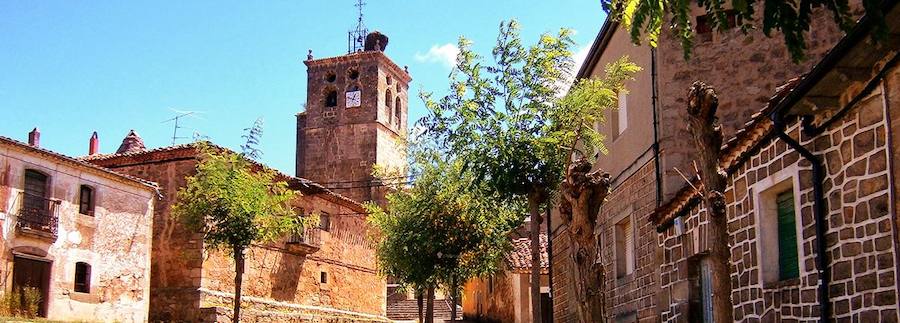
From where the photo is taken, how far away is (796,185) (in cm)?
945

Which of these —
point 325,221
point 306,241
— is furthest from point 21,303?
point 325,221

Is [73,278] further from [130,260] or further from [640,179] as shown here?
[640,179]

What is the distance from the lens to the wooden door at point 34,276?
73.0ft

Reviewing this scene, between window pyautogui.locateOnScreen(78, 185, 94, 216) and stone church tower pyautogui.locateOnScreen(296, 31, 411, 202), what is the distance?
24.6 m

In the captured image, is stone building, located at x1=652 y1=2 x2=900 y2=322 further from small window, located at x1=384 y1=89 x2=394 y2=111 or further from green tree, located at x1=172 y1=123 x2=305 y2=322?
small window, located at x1=384 y1=89 x2=394 y2=111

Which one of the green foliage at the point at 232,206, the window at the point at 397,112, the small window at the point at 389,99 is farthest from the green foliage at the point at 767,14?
the window at the point at 397,112

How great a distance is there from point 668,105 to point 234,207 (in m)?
11.2

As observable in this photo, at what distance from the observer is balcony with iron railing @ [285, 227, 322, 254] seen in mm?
31984

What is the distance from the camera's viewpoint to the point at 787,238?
1002 centimetres

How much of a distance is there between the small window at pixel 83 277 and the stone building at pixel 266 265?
2.53 meters

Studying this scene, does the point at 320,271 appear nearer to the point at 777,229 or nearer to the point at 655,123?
the point at 655,123

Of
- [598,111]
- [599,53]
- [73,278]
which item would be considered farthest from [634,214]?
[73,278]

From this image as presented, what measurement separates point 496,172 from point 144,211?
14358mm

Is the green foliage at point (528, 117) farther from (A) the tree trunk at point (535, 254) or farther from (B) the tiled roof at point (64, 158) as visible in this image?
(B) the tiled roof at point (64, 158)
